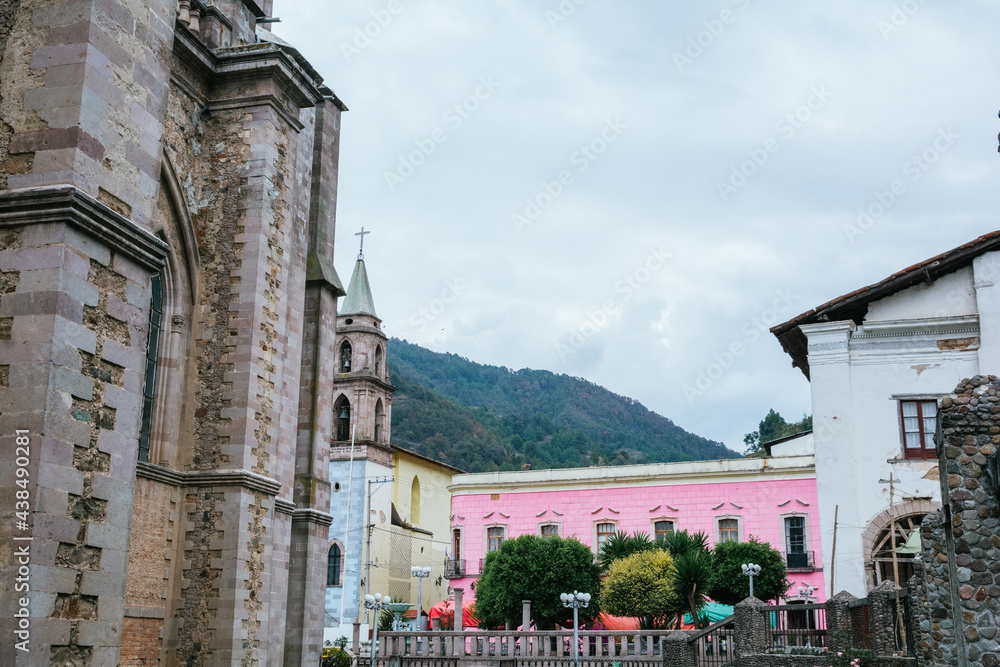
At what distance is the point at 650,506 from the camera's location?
41.6m

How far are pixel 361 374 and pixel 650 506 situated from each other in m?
15.0

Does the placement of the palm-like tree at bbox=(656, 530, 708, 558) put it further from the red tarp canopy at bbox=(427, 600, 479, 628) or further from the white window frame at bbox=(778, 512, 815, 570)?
the red tarp canopy at bbox=(427, 600, 479, 628)

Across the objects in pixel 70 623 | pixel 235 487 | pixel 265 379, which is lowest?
pixel 70 623

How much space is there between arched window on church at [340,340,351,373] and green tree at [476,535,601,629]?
16682 millimetres

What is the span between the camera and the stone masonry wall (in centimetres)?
855

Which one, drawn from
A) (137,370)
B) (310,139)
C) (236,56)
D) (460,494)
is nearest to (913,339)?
(310,139)

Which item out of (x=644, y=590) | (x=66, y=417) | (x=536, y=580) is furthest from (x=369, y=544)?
(x=66, y=417)

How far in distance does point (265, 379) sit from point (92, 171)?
6205 mm

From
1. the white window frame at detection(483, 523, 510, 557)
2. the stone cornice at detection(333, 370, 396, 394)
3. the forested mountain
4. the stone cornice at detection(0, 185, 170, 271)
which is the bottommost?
the white window frame at detection(483, 523, 510, 557)

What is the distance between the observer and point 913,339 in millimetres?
21688

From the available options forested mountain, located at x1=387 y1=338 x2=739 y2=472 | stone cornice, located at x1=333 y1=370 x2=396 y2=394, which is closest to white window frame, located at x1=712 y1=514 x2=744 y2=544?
stone cornice, located at x1=333 y1=370 x2=396 y2=394

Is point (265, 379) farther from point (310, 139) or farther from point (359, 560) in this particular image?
point (359, 560)

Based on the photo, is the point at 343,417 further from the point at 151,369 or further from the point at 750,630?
the point at 151,369

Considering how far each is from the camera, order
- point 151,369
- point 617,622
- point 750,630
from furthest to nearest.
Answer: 1. point 617,622
2. point 750,630
3. point 151,369
